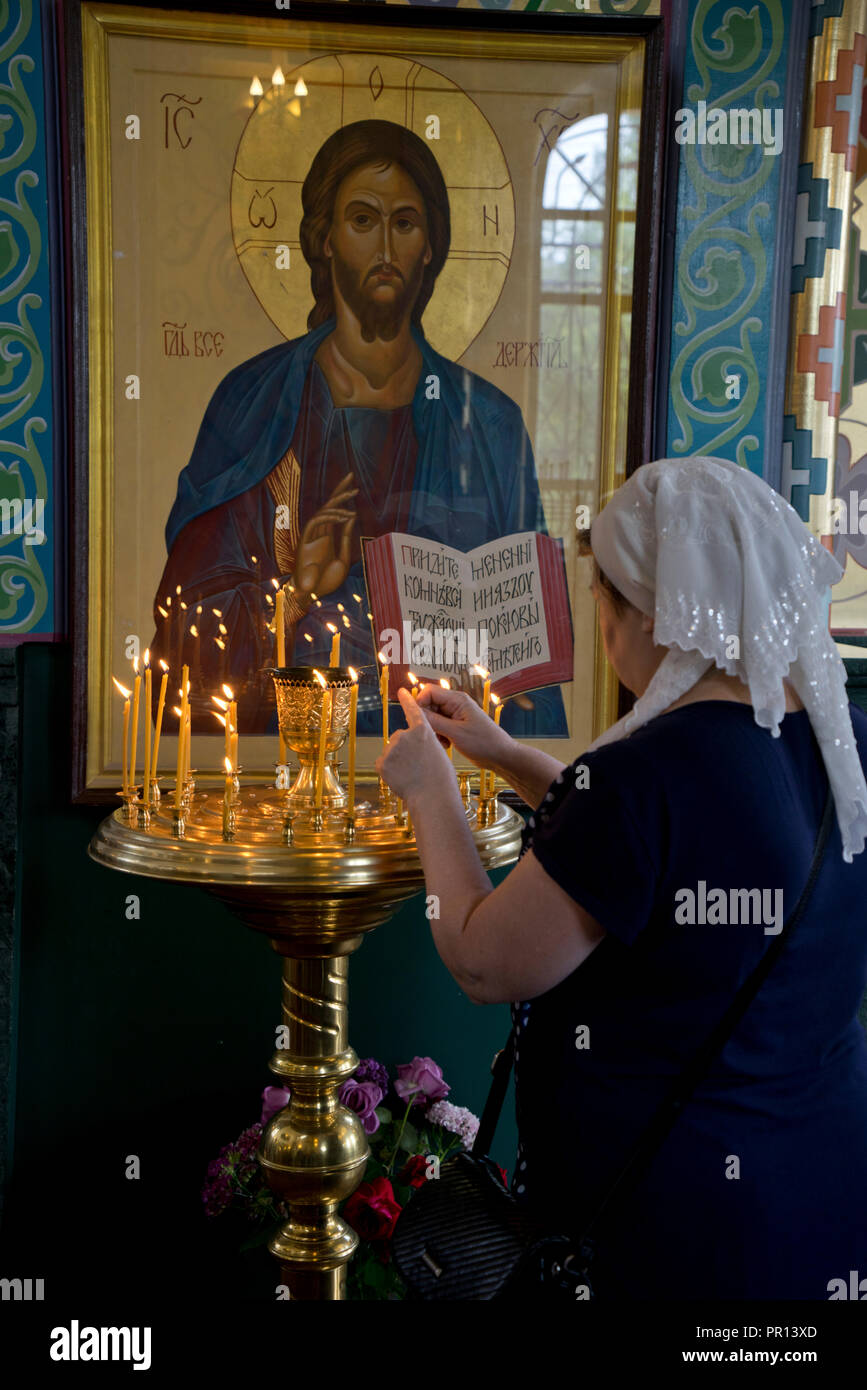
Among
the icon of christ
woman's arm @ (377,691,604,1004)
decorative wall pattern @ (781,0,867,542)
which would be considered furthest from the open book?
woman's arm @ (377,691,604,1004)

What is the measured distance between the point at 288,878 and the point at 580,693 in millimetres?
1310

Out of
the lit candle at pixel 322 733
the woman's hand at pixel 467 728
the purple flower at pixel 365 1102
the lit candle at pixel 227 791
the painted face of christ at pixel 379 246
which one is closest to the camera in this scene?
the lit candle at pixel 227 791

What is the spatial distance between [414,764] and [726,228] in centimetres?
175

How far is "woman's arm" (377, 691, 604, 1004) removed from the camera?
48.3 inches

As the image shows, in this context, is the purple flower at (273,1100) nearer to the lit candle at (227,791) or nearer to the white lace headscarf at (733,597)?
the lit candle at (227,791)

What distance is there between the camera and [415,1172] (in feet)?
7.98

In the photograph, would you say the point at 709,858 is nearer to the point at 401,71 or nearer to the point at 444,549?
the point at 444,549

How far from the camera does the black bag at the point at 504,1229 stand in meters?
1.25

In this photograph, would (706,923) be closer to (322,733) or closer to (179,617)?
(322,733)

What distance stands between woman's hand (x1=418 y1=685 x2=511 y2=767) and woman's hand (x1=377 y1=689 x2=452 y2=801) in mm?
274

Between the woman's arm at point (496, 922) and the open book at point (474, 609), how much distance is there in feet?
3.94

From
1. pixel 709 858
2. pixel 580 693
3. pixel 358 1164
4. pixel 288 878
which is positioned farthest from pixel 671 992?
pixel 580 693

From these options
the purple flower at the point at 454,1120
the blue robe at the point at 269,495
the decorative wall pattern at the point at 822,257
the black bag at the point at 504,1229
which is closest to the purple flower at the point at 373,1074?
the purple flower at the point at 454,1120

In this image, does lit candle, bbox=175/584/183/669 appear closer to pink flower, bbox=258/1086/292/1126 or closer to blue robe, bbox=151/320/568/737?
blue robe, bbox=151/320/568/737
